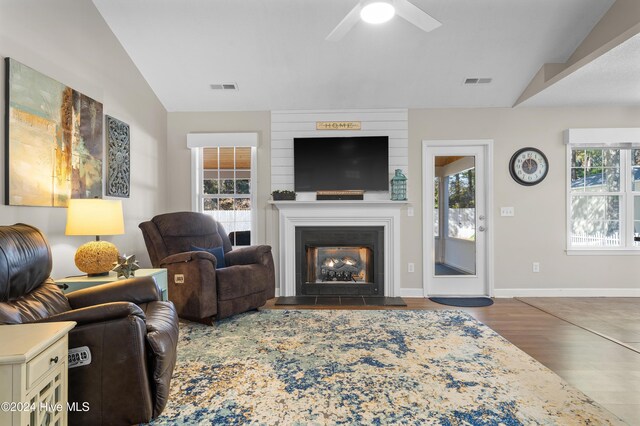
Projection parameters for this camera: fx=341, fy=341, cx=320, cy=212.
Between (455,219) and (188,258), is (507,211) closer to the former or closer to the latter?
(455,219)

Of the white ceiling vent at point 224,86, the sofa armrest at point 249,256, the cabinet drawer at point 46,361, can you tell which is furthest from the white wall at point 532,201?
the cabinet drawer at point 46,361

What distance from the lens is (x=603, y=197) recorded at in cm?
425

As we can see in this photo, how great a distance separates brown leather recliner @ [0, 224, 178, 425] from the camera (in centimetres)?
142

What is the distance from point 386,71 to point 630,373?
10.6 feet

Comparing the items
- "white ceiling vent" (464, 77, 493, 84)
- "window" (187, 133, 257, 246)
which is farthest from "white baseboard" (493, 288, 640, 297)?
"window" (187, 133, 257, 246)

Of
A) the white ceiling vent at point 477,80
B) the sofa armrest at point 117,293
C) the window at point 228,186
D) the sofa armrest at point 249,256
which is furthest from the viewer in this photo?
the window at point 228,186

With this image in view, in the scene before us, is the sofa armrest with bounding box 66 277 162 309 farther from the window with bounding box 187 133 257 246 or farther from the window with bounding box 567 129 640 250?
the window with bounding box 567 129 640 250

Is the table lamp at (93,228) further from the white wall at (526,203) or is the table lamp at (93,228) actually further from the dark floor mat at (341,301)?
the white wall at (526,203)

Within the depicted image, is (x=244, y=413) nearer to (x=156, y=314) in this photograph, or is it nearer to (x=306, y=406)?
(x=306, y=406)

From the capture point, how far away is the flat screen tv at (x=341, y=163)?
415 centimetres

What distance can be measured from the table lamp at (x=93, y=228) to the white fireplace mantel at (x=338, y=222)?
1.92m

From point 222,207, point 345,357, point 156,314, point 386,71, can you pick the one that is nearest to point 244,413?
point 156,314

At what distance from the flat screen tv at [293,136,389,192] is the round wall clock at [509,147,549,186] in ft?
5.14

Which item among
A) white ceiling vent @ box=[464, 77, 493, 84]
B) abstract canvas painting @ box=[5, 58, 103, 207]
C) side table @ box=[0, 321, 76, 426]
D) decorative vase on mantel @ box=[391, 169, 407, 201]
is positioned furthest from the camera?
decorative vase on mantel @ box=[391, 169, 407, 201]
